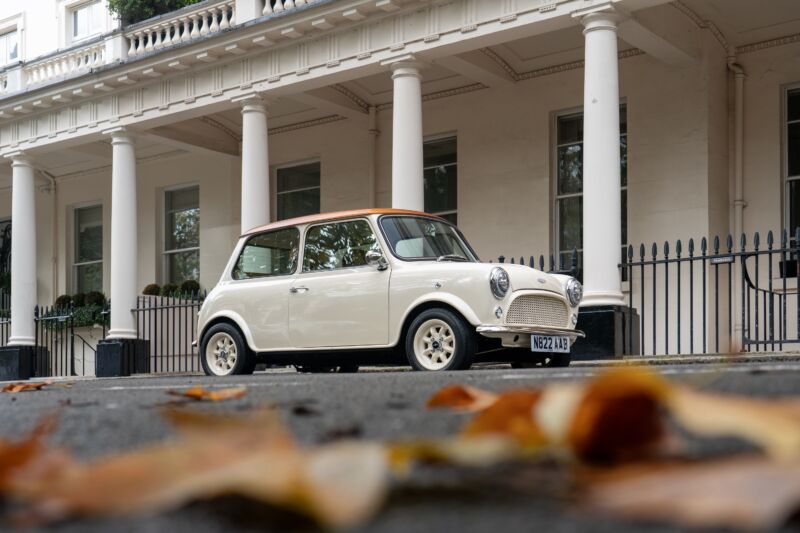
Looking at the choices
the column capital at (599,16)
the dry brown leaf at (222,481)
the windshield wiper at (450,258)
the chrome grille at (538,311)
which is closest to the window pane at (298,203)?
the column capital at (599,16)

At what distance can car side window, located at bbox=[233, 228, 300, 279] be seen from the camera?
11.5 m

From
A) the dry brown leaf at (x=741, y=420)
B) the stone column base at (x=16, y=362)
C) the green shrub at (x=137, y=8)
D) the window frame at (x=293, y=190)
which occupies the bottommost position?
the stone column base at (x=16, y=362)

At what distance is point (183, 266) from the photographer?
23391 millimetres

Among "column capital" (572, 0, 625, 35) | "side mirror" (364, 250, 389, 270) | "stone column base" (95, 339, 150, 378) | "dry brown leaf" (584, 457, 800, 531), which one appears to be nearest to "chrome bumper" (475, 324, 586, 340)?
"side mirror" (364, 250, 389, 270)

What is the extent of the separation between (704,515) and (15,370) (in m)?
20.1

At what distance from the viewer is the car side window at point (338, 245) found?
35.5 ft

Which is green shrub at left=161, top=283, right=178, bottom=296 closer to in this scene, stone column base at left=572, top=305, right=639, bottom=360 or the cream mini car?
the cream mini car

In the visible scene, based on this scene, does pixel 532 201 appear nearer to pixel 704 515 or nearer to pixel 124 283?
pixel 124 283

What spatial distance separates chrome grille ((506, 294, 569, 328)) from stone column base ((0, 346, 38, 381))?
1283cm

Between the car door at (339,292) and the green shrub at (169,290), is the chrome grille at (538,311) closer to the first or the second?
the car door at (339,292)

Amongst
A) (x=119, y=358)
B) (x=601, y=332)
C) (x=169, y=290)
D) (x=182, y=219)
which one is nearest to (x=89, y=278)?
(x=182, y=219)

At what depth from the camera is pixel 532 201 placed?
17.8 meters

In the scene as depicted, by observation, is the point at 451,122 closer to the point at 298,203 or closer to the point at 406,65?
the point at 406,65

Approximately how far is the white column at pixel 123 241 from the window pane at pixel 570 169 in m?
7.37
